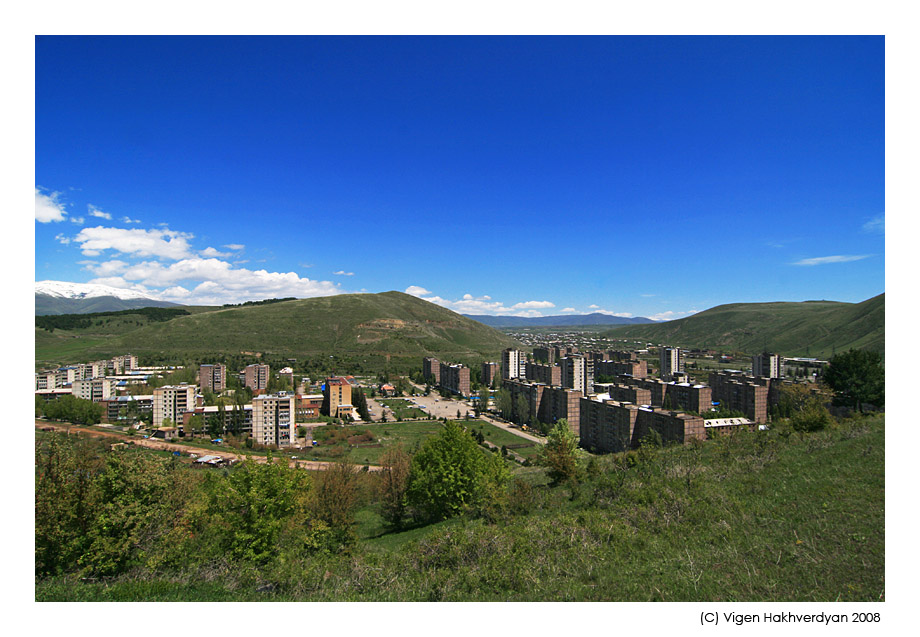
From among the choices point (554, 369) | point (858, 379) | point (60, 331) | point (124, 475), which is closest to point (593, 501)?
point (124, 475)

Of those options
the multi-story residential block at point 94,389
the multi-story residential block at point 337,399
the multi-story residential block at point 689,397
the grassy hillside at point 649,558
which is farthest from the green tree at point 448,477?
the multi-story residential block at point 94,389

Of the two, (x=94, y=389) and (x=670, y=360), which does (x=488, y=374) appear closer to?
(x=670, y=360)

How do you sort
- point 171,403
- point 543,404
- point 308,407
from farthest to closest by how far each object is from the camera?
1. point 308,407
2. point 543,404
3. point 171,403

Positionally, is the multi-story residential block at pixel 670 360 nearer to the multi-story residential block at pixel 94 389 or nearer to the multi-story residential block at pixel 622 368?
the multi-story residential block at pixel 622 368

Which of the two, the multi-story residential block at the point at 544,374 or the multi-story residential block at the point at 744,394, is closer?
the multi-story residential block at the point at 744,394

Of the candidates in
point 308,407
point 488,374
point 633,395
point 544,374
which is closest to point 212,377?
point 308,407

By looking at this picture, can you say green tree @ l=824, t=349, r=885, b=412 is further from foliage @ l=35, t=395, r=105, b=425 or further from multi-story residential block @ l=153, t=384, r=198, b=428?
foliage @ l=35, t=395, r=105, b=425

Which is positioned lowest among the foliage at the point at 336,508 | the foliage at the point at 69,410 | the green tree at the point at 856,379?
the foliage at the point at 69,410
